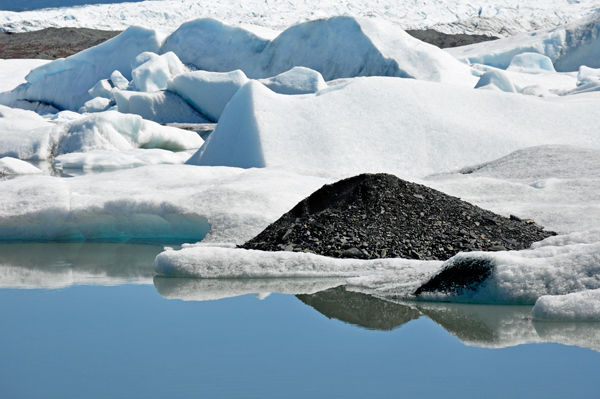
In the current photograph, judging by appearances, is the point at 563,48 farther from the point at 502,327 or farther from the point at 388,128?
the point at 502,327

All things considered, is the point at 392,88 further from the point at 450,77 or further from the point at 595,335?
the point at 450,77

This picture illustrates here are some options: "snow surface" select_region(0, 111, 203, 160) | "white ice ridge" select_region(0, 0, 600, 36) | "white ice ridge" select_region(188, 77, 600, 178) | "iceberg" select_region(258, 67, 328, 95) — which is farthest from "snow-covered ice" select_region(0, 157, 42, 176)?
"white ice ridge" select_region(0, 0, 600, 36)

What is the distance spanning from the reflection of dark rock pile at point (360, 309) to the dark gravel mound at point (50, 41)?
44563mm

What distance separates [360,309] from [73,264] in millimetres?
2133

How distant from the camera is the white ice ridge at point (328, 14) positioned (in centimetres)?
4803

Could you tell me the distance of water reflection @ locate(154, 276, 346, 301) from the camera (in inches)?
111

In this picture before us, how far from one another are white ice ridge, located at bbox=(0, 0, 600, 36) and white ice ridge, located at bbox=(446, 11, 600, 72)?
2522cm

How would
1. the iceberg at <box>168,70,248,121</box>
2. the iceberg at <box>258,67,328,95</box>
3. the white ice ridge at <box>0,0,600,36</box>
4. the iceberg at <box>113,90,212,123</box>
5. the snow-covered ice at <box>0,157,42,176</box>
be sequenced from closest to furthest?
1. the snow-covered ice at <box>0,157,42,176</box>
2. the iceberg at <box>258,67,328,95</box>
3. the iceberg at <box>168,70,248,121</box>
4. the iceberg at <box>113,90,212,123</box>
5. the white ice ridge at <box>0,0,600,36</box>

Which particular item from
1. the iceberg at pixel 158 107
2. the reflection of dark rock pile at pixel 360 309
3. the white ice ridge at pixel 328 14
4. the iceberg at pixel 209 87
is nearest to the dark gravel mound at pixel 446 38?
the white ice ridge at pixel 328 14

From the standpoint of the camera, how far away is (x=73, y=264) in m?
3.79

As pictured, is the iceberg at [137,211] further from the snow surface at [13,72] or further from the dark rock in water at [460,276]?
the snow surface at [13,72]

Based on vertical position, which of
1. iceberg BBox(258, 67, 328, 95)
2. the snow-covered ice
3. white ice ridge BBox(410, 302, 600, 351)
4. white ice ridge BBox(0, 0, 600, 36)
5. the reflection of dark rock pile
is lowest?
white ice ridge BBox(0, 0, 600, 36)

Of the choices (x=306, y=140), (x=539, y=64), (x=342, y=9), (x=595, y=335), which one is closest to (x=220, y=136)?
(x=306, y=140)

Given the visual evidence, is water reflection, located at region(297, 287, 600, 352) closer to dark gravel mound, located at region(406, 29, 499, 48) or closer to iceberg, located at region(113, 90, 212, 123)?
iceberg, located at region(113, 90, 212, 123)
